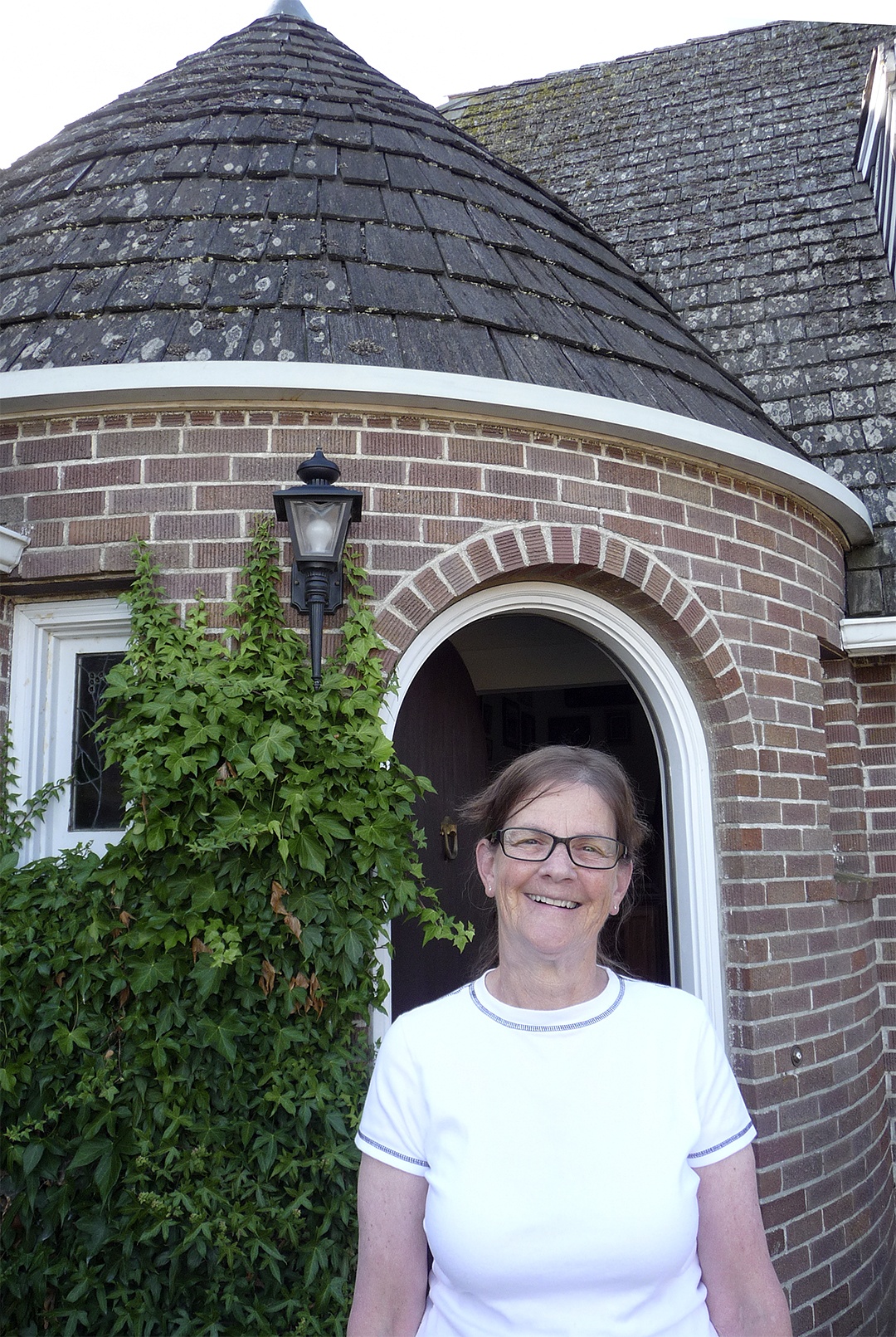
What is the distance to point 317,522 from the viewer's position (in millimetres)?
3061

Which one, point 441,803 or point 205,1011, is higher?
point 441,803

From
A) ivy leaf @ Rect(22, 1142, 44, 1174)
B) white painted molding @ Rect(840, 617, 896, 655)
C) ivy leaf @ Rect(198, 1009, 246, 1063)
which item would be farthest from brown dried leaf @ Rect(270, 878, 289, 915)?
white painted molding @ Rect(840, 617, 896, 655)

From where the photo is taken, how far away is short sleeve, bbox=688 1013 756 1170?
1583mm

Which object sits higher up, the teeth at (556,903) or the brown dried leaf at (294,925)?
the teeth at (556,903)

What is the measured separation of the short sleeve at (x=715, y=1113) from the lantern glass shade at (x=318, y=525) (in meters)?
1.86

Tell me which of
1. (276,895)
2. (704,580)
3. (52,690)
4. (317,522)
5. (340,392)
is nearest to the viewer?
(276,895)

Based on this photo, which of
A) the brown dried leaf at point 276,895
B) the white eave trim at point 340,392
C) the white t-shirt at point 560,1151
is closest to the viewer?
the white t-shirt at point 560,1151

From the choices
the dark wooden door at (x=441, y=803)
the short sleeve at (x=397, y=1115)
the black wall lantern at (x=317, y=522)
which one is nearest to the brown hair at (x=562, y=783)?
the short sleeve at (x=397, y=1115)

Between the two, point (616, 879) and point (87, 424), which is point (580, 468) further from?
point (616, 879)

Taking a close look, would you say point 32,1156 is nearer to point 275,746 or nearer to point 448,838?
point 275,746

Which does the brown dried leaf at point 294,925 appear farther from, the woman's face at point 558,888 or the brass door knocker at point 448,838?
the brass door knocker at point 448,838

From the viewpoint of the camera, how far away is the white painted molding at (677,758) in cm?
376

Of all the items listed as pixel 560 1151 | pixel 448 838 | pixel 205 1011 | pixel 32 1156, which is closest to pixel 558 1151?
pixel 560 1151

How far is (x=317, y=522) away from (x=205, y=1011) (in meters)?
1.44
